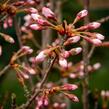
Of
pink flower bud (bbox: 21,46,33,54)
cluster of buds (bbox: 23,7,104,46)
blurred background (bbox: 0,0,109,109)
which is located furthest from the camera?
blurred background (bbox: 0,0,109,109)

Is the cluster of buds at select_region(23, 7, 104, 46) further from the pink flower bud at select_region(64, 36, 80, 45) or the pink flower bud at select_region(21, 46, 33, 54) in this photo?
the pink flower bud at select_region(21, 46, 33, 54)

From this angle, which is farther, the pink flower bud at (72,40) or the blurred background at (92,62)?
the blurred background at (92,62)

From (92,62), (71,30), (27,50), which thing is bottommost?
(92,62)

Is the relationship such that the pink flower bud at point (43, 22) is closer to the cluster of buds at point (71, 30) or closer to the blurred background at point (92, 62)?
the cluster of buds at point (71, 30)

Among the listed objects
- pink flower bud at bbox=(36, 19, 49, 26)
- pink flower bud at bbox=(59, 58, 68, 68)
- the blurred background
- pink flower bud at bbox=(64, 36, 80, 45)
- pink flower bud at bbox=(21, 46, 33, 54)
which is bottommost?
the blurred background

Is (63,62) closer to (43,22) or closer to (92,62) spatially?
(43,22)

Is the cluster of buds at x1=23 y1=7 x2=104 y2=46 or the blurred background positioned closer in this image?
the cluster of buds at x1=23 y1=7 x2=104 y2=46

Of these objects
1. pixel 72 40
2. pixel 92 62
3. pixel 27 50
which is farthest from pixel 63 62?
pixel 92 62

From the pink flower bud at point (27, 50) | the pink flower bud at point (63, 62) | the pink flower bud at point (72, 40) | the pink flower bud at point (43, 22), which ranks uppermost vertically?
the pink flower bud at point (43, 22)

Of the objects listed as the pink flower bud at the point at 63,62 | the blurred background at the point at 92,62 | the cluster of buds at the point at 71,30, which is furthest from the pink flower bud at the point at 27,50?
the blurred background at the point at 92,62

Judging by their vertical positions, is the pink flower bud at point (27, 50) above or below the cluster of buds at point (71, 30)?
below

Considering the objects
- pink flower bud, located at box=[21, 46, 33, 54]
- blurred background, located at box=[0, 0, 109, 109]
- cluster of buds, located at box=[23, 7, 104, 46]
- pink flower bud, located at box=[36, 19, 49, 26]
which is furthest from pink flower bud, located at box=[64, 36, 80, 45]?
blurred background, located at box=[0, 0, 109, 109]

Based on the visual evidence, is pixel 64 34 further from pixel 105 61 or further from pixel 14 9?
pixel 105 61

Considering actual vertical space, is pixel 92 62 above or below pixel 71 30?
below
